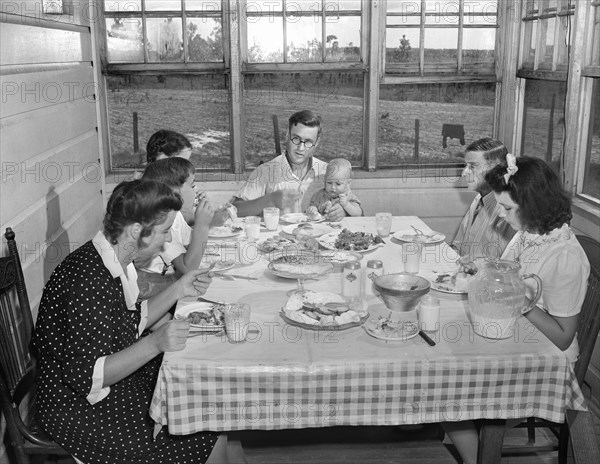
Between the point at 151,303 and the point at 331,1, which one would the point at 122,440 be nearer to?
the point at 151,303

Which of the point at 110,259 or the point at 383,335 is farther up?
the point at 110,259

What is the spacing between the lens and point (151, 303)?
7.82ft

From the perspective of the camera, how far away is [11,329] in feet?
8.02

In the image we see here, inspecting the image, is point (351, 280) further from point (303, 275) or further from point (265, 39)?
point (265, 39)

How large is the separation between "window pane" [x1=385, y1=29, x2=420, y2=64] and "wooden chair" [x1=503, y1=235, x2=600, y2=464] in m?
2.21

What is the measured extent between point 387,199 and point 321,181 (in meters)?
0.65

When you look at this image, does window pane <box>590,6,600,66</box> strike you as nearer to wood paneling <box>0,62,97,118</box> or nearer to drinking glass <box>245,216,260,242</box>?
drinking glass <box>245,216,260,242</box>

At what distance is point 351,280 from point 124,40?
106 inches

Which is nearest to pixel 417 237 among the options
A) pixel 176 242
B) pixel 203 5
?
pixel 176 242

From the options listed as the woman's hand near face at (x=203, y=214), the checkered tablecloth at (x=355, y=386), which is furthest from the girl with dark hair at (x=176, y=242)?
the checkered tablecloth at (x=355, y=386)

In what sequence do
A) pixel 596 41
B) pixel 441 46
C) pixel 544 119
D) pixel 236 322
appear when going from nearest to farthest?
pixel 236 322 → pixel 596 41 → pixel 544 119 → pixel 441 46

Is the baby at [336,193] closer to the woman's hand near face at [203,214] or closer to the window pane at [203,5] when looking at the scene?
the woman's hand near face at [203,214]

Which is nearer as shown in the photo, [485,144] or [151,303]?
[151,303]

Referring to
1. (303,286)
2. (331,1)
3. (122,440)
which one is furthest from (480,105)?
(122,440)
